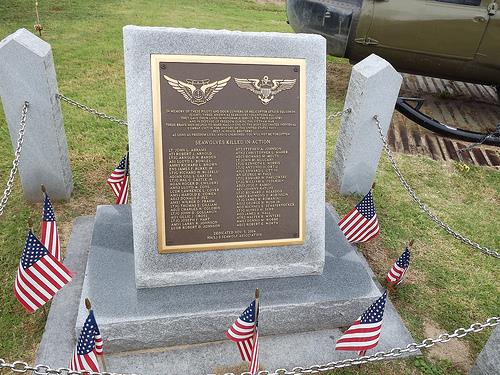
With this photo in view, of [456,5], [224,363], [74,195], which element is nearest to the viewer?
[224,363]

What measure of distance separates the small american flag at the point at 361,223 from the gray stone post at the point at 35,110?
11.0 feet

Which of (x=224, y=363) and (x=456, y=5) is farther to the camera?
(x=456, y=5)

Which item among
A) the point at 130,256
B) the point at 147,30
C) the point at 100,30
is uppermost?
the point at 147,30

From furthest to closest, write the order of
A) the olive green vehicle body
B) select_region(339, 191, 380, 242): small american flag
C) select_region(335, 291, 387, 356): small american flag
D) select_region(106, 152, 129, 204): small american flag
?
the olive green vehicle body → select_region(106, 152, 129, 204): small american flag → select_region(339, 191, 380, 242): small american flag → select_region(335, 291, 387, 356): small american flag

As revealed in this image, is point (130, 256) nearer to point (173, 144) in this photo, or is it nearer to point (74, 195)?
point (173, 144)

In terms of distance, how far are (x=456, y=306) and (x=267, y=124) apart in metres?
2.81

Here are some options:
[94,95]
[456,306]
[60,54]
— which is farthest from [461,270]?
[60,54]

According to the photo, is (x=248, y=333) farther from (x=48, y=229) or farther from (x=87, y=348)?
(x=48, y=229)

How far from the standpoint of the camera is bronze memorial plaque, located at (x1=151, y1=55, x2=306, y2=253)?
3.66 m

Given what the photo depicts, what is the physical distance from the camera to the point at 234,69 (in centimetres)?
375

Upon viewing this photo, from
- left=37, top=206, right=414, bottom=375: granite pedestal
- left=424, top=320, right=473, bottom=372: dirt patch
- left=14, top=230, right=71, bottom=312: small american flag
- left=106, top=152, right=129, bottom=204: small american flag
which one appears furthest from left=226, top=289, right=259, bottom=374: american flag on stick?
A: left=106, top=152, right=129, bottom=204: small american flag

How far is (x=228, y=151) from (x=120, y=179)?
165cm

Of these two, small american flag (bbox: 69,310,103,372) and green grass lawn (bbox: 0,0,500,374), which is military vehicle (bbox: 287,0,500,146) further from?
small american flag (bbox: 69,310,103,372)

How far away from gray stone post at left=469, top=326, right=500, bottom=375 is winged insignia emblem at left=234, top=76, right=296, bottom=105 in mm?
2553
